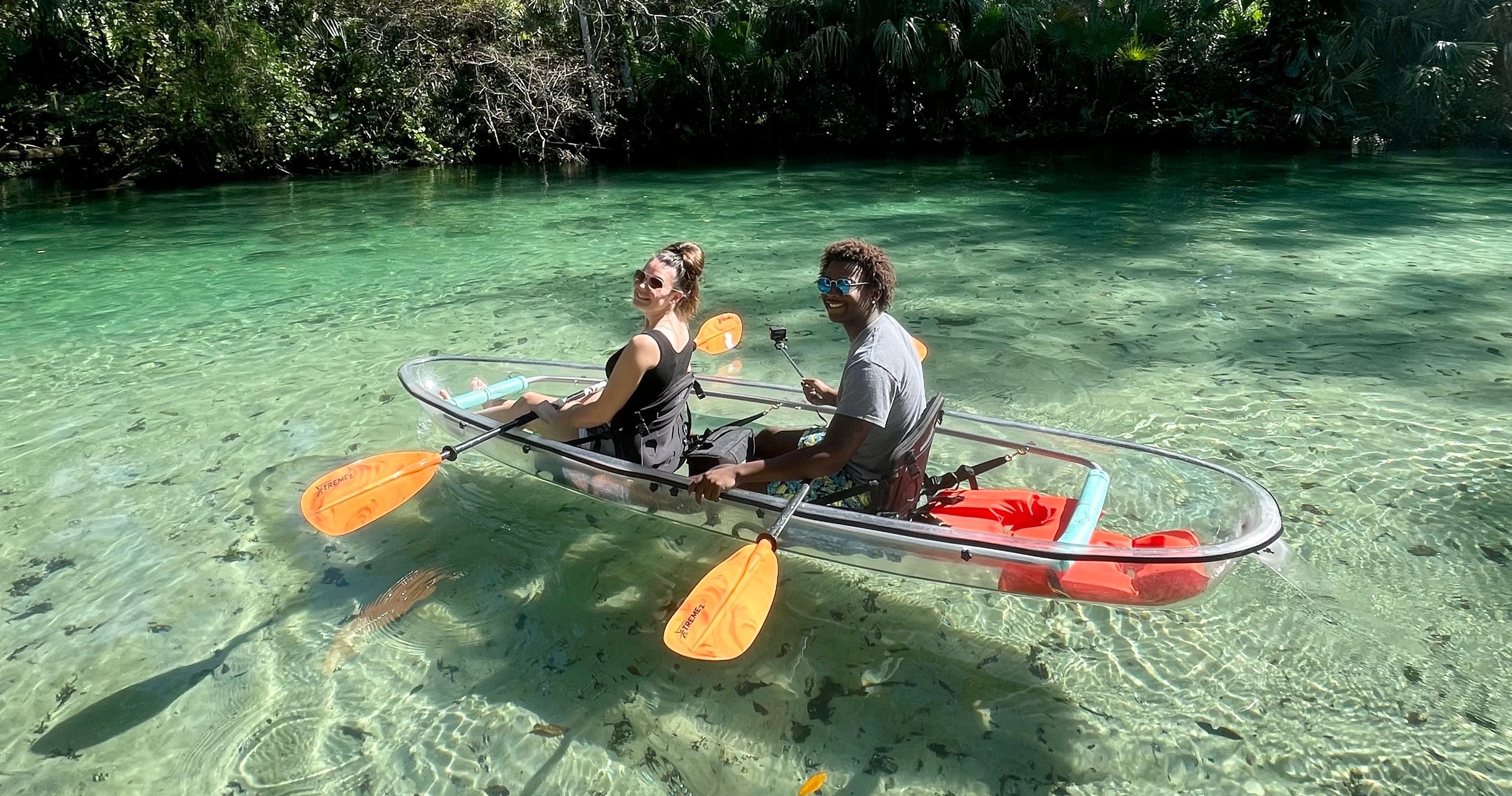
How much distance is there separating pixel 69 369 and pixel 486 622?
18.1 feet

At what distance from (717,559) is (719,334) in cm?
204

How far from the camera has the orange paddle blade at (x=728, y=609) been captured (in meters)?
2.97

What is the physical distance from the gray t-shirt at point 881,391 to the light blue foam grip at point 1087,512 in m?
0.72

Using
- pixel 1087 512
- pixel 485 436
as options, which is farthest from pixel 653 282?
pixel 1087 512

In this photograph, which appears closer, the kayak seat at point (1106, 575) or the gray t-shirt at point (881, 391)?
the kayak seat at point (1106, 575)

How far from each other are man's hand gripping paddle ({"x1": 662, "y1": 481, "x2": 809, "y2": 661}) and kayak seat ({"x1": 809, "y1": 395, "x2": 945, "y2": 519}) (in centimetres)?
41

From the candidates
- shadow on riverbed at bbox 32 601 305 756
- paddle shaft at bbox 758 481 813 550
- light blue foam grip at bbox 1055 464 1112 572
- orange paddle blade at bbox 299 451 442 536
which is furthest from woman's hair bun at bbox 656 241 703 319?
shadow on riverbed at bbox 32 601 305 756

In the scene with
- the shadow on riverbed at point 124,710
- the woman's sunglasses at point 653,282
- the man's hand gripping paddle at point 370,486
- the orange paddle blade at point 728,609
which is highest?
the woman's sunglasses at point 653,282

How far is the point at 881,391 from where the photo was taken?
329 cm

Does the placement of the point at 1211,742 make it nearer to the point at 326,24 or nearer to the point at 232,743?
the point at 232,743

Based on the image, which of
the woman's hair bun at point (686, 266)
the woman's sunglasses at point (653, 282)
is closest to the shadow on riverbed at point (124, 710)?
the woman's sunglasses at point (653, 282)

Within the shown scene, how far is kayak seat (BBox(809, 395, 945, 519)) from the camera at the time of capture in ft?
11.6

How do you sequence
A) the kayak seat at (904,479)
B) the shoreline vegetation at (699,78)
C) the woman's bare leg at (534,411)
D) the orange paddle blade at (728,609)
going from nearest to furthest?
1. the orange paddle blade at (728,609)
2. the kayak seat at (904,479)
3. the woman's bare leg at (534,411)
4. the shoreline vegetation at (699,78)

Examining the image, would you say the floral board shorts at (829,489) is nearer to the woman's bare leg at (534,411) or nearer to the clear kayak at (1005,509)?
the clear kayak at (1005,509)
